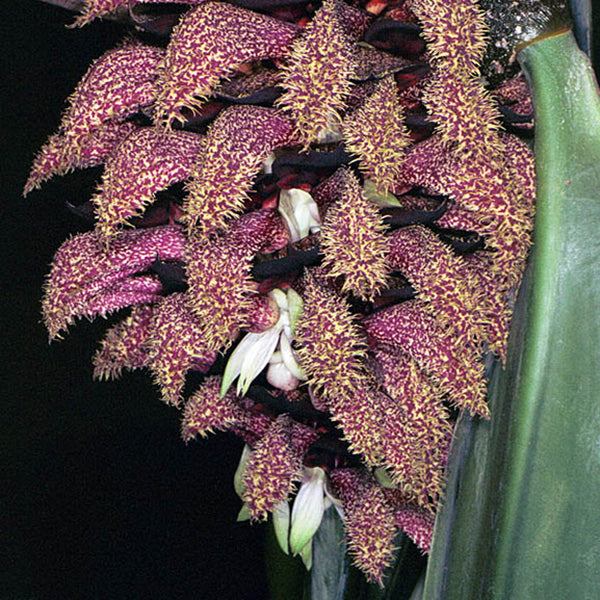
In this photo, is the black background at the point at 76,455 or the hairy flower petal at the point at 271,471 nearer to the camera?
the hairy flower petal at the point at 271,471

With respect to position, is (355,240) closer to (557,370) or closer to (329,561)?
(557,370)

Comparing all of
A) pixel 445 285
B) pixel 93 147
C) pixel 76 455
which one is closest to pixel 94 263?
pixel 93 147

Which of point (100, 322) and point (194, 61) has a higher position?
point (194, 61)

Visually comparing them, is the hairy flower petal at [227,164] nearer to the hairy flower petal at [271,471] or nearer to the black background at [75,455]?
the hairy flower petal at [271,471]

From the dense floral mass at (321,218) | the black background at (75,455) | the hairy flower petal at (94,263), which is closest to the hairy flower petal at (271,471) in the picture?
the dense floral mass at (321,218)

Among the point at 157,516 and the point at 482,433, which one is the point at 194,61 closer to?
the point at 482,433

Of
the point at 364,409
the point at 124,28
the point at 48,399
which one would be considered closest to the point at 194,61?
the point at 364,409
